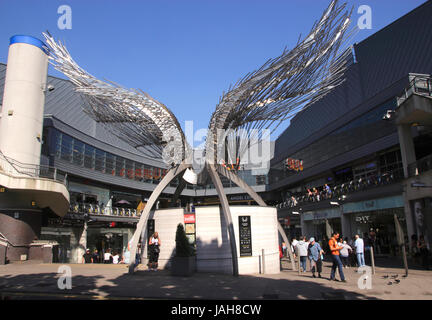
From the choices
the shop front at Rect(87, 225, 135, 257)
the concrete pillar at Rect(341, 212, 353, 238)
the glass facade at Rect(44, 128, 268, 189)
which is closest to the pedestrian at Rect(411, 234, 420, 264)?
the concrete pillar at Rect(341, 212, 353, 238)

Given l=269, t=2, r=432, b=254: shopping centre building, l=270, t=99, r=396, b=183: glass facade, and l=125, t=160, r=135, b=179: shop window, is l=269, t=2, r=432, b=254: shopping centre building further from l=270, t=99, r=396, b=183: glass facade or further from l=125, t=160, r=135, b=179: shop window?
l=125, t=160, r=135, b=179: shop window

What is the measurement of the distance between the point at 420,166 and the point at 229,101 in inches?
428

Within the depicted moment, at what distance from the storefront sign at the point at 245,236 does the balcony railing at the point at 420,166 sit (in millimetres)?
9349

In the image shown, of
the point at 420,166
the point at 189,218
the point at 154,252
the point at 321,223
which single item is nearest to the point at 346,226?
the point at 321,223

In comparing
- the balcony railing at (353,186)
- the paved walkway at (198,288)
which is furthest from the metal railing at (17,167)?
the balcony railing at (353,186)

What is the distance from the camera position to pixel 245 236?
1361 cm

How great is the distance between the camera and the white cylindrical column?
65.2ft

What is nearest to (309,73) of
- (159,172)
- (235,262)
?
(235,262)

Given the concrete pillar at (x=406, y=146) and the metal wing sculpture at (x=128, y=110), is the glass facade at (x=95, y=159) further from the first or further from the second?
the concrete pillar at (x=406, y=146)

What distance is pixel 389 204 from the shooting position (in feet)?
70.3

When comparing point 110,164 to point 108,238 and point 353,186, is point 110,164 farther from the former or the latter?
point 353,186

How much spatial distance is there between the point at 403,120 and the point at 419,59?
1092 cm
